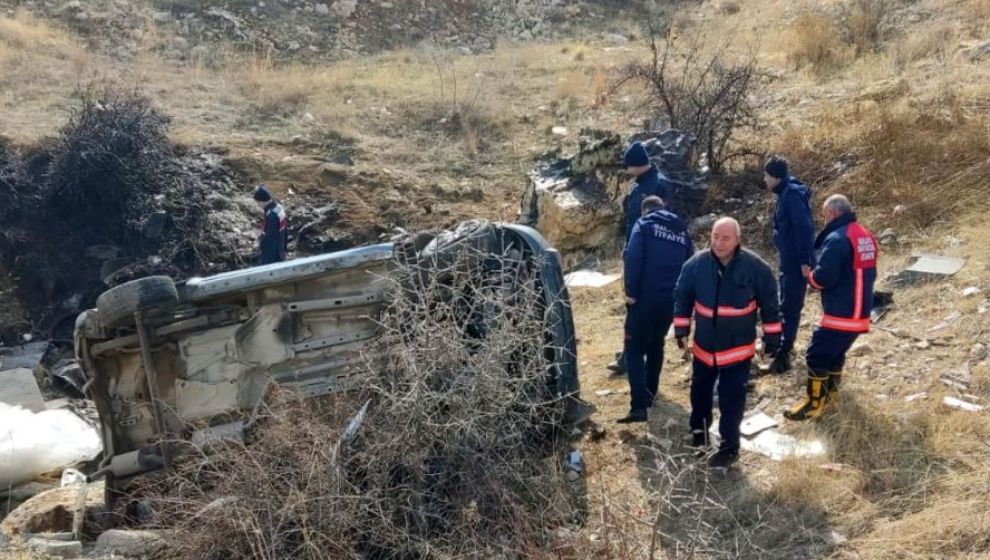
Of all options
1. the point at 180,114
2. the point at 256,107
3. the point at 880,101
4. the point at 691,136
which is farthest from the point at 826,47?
the point at 180,114

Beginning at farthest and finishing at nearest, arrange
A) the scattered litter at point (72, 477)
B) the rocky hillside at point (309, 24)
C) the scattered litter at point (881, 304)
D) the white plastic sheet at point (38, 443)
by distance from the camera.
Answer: the rocky hillside at point (309, 24), the scattered litter at point (881, 304), the white plastic sheet at point (38, 443), the scattered litter at point (72, 477)

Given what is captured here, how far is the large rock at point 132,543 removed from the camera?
157 inches

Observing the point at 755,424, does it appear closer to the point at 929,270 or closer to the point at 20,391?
the point at 929,270

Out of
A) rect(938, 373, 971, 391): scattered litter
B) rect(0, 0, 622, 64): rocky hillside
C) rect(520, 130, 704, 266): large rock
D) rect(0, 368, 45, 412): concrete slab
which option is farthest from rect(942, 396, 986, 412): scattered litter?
rect(0, 0, 622, 64): rocky hillside

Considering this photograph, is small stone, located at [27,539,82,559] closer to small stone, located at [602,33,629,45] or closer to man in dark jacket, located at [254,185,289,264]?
man in dark jacket, located at [254,185,289,264]

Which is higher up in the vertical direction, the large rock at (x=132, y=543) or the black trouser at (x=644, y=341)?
the black trouser at (x=644, y=341)

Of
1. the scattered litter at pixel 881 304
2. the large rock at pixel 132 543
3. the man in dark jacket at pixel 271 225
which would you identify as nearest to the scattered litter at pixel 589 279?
the scattered litter at pixel 881 304

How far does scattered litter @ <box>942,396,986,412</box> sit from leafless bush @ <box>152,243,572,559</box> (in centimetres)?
240

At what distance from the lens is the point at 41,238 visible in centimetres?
1043

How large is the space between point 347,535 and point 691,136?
7.45 m

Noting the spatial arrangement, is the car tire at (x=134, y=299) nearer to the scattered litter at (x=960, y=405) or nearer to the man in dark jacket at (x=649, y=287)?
the man in dark jacket at (x=649, y=287)

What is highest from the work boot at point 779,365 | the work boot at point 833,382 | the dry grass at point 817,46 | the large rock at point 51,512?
the dry grass at point 817,46

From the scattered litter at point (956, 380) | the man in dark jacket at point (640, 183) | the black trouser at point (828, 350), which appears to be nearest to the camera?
the black trouser at point (828, 350)

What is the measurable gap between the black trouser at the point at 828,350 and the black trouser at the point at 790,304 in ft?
2.14
